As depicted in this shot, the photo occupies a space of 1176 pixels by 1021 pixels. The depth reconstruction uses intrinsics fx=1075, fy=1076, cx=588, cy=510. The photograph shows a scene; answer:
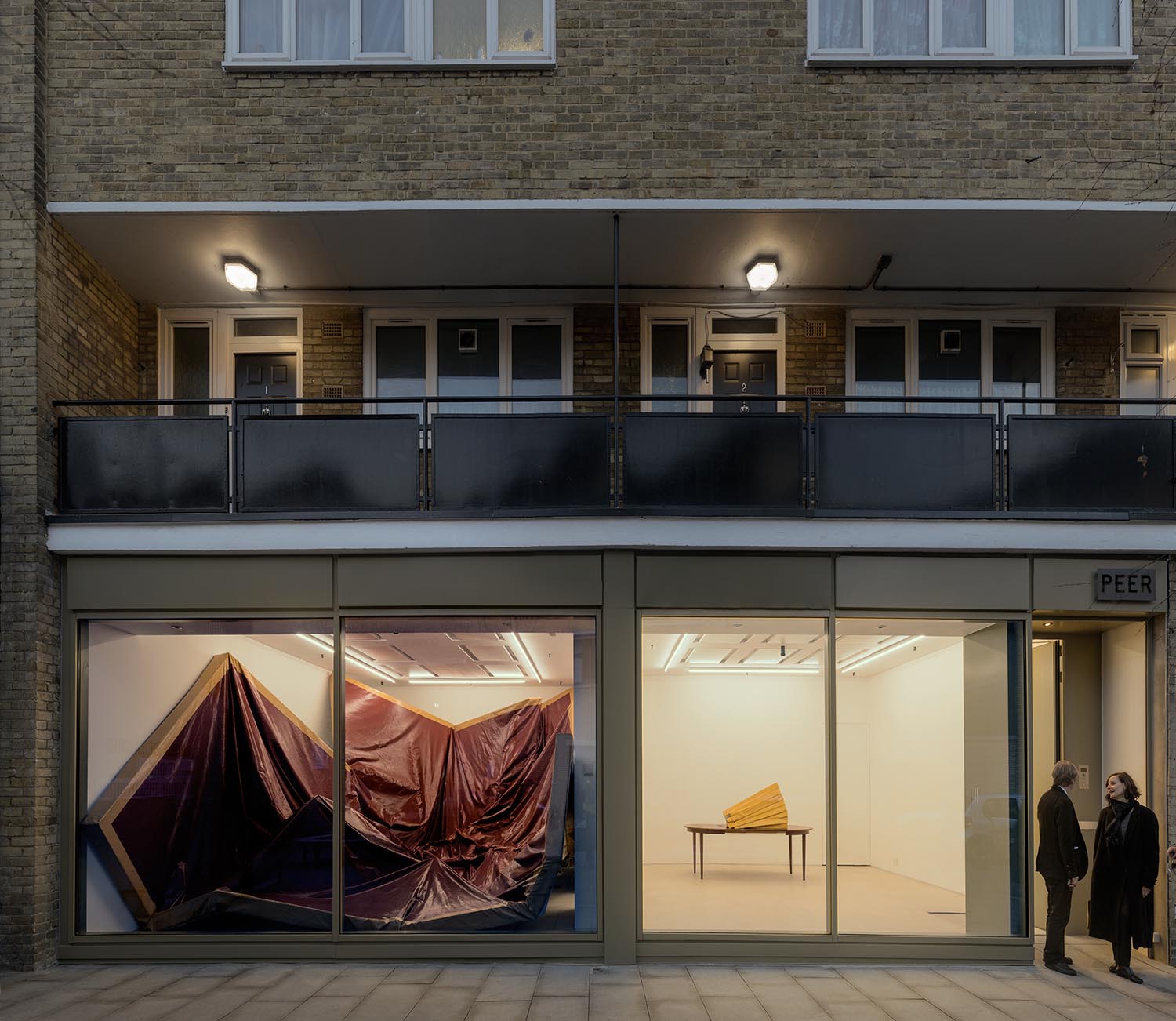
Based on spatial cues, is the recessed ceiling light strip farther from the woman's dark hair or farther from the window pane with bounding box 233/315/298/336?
the woman's dark hair

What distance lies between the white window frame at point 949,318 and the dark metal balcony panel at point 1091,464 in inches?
65.3

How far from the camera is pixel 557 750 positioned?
9.20 m

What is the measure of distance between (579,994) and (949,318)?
24.5 ft

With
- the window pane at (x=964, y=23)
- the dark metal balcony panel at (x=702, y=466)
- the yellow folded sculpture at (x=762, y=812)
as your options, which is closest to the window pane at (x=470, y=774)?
the yellow folded sculpture at (x=762, y=812)

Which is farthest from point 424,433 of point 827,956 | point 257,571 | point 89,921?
point 827,956

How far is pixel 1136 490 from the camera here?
9367 mm

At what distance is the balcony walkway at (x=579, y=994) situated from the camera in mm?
7594

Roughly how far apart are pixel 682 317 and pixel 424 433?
126 inches

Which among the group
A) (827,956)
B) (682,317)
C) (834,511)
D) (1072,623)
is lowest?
(827,956)

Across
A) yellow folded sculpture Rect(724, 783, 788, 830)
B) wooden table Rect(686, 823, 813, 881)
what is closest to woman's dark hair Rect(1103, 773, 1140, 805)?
wooden table Rect(686, 823, 813, 881)

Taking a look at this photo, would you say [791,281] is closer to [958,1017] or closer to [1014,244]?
[1014,244]

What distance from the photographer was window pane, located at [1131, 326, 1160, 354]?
11180 millimetres

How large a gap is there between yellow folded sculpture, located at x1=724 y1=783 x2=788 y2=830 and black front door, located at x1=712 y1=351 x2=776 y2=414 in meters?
3.87

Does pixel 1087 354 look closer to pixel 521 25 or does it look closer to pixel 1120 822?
pixel 1120 822
